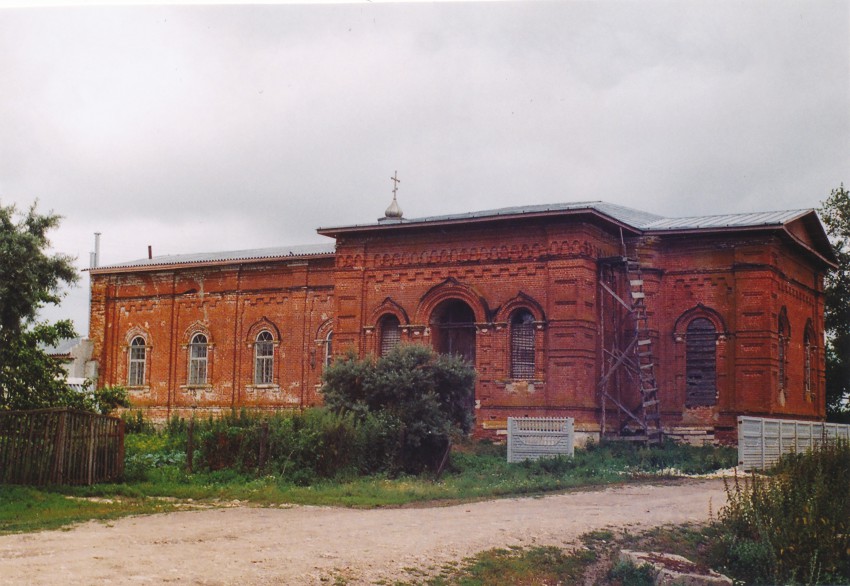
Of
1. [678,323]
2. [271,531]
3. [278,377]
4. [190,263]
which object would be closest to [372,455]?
[271,531]

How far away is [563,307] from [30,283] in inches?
484

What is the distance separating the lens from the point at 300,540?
1142 cm

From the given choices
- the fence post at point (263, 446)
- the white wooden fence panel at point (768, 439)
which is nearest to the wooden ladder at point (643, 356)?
the white wooden fence panel at point (768, 439)

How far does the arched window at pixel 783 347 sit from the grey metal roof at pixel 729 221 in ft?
7.86

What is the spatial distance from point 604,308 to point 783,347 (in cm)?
488

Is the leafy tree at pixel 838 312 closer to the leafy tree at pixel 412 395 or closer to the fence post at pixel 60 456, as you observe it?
the leafy tree at pixel 412 395

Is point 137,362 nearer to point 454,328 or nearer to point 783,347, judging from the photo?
point 454,328

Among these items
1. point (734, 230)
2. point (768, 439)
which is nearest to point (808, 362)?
point (734, 230)

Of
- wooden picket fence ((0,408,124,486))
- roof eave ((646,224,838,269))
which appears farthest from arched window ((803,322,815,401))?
wooden picket fence ((0,408,124,486))

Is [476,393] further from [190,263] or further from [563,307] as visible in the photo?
[190,263]

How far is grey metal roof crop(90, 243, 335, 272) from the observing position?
31.5m

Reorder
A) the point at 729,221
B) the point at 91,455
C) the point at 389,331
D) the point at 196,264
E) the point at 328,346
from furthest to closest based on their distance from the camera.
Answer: the point at 196,264
the point at 328,346
the point at 389,331
the point at 729,221
the point at 91,455

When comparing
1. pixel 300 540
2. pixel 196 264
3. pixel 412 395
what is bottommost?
pixel 300 540

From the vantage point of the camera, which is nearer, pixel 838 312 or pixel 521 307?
pixel 521 307
